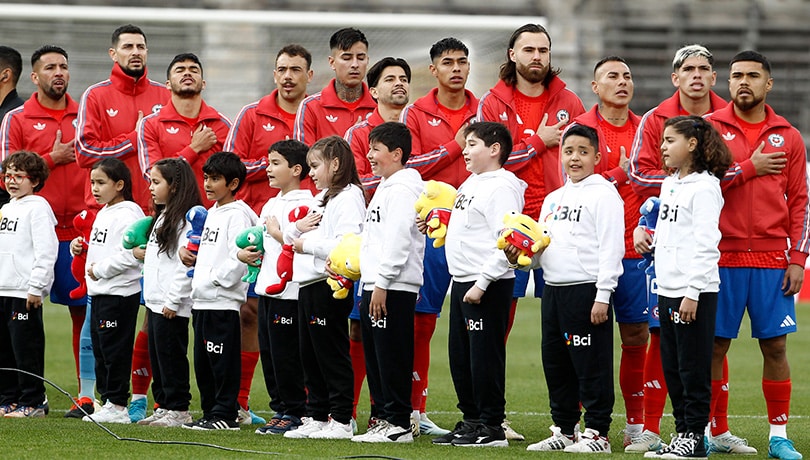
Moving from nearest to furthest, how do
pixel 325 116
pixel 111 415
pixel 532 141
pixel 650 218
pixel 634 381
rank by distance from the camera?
pixel 650 218 < pixel 634 381 < pixel 532 141 < pixel 111 415 < pixel 325 116

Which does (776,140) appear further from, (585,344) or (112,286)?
(112,286)

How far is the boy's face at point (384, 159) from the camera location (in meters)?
7.16

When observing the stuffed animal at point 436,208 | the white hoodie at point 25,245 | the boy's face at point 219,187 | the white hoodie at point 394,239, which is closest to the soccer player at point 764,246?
the stuffed animal at point 436,208

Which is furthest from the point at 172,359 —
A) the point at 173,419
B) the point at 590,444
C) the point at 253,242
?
the point at 590,444

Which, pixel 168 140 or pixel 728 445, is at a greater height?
pixel 168 140

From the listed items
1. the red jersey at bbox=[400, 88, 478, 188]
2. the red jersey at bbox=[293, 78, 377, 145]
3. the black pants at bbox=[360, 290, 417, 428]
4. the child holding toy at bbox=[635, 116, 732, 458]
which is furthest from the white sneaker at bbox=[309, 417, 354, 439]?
the red jersey at bbox=[293, 78, 377, 145]

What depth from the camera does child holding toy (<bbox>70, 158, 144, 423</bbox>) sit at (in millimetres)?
8039

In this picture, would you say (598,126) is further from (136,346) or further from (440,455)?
(136,346)

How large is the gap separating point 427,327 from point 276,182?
1.33 metres

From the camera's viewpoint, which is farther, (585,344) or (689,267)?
(585,344)

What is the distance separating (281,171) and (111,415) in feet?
6.42

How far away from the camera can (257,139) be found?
336 inches

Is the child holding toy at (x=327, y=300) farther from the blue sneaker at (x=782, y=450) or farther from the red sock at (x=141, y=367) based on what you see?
the blue sneaker at (x=782, y=450)

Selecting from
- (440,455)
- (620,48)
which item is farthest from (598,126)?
(620,48)
